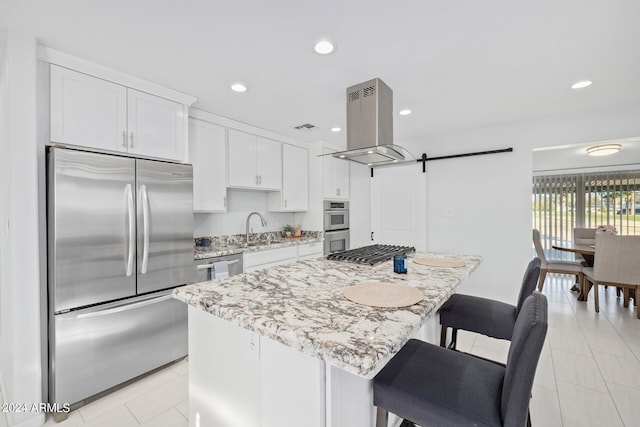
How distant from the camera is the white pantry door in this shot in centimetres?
414

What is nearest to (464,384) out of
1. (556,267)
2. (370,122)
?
(370,122)

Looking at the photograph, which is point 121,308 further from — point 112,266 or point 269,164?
point 269,164

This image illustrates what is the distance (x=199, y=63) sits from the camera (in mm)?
A: 2068

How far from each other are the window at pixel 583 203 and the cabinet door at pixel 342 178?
14.3 ft

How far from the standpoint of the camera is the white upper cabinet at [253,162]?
3.33 meters

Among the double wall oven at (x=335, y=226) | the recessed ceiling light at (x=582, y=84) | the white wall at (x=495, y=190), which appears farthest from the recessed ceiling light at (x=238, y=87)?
the recessed ceiling light at (x=582, y=84)

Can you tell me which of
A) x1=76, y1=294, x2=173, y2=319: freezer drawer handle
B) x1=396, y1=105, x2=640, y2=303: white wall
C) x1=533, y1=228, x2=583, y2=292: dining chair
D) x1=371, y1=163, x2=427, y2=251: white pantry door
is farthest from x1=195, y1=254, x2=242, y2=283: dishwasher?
x1=533, y1=228, x2=583, y2=292: dining chair

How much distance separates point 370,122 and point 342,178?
2541 mm

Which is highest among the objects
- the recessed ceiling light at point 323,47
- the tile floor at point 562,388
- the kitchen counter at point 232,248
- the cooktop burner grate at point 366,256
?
the recessed ceiling light at point 323,47

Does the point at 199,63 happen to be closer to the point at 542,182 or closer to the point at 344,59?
the point at 344,59

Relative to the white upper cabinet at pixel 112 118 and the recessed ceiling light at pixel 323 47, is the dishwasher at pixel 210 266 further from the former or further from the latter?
the recessed ceiling light at pixel 323 47

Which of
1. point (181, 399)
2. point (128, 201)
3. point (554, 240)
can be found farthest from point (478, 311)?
point (554, 240)

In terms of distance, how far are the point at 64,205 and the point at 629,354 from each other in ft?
15.3

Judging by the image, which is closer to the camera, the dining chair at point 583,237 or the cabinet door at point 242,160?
the cabinet door at point 242,160
